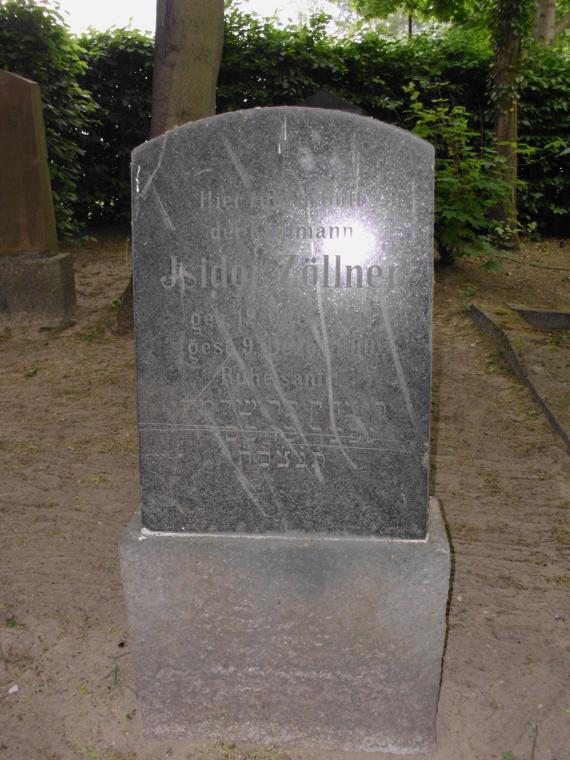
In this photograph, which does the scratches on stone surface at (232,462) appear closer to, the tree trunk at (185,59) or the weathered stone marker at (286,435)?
the weathered stone marker at (286,435)

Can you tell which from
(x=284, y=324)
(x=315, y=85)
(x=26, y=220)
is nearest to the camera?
(x=284, y=324)

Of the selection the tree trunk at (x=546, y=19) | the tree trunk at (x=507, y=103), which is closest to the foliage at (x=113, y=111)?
the tree trunk at (x=507, y=103)

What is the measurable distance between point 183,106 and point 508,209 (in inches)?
176

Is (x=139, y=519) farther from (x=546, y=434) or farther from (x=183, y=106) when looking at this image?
(x=183, y=106)

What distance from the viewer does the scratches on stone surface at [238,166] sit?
2.05 meters

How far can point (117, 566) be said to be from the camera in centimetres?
329

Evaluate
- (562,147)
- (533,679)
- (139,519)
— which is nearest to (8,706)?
(139,519)

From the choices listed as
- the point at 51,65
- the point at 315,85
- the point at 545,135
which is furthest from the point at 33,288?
the point at 545,135

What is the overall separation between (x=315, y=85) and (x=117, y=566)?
8793mm

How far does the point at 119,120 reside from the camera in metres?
10.5

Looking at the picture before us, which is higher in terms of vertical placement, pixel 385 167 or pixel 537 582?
pixel 385 167

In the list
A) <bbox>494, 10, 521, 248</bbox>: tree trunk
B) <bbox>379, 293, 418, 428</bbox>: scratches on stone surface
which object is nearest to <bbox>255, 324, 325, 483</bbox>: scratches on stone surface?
<bbox>379, 293, 418, 428</bbox>: scratches on stone surface

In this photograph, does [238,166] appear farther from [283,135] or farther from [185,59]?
[185,59]

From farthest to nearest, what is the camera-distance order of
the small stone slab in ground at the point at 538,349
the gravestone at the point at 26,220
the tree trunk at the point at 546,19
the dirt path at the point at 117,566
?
1. the tree trunk at the point at 546,19
2. the gravestone at the point at 26,220
3. the small stone slab in ground at the point at 538,349
4. the dirt path at the point at 117,566
